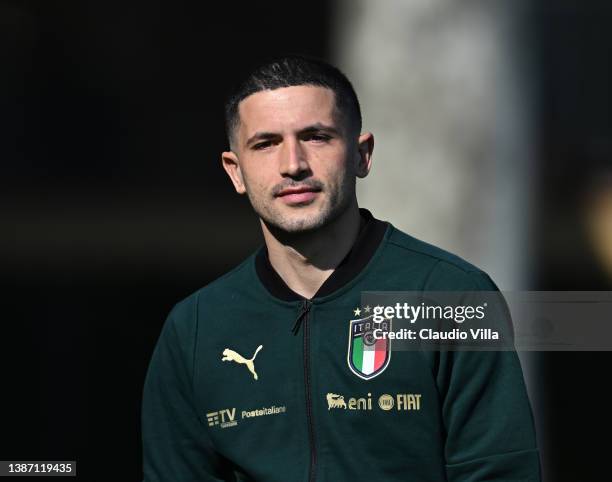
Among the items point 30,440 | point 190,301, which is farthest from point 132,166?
point 190,301

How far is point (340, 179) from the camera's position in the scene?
11.8 feet

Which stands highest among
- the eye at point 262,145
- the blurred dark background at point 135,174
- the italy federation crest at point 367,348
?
the blurred dark background at point 135,174

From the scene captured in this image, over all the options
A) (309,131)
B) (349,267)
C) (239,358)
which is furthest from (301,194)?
(239,358)

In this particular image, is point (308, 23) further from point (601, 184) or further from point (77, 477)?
point (77, 477)

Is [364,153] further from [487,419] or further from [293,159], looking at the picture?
[487,419]

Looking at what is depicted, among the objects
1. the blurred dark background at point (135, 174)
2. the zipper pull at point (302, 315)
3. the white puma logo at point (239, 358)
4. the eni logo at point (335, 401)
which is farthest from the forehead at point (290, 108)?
the blurred dark background at point (135, 174)

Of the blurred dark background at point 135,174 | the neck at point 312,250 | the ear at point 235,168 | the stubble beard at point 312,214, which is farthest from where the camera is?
the blurred dark background at point 135,174

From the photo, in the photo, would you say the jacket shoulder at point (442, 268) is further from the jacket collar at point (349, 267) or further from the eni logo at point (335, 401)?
the eni logo at point (335, 401)

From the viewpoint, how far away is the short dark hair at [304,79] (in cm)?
366

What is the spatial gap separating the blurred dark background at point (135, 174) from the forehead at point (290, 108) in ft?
10.3

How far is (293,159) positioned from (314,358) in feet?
1.93

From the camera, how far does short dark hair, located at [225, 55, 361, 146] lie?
12.0ft

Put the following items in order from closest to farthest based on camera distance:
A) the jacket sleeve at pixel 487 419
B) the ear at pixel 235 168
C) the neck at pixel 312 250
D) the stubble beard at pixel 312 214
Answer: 1. the jacket sleeve at pixel 487 419
2. the stubble beard at pixel 312 214
3. the neck at pixel 312 250
4. the ear at pixel 235 168

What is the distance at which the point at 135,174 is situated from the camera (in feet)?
23.2
